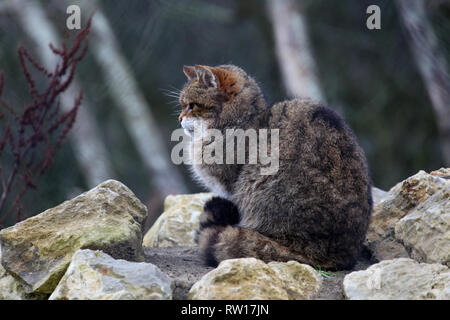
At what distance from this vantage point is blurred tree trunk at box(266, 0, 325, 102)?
32.6 feet

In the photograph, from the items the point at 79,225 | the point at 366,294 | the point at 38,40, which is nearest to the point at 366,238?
the point at 366,294

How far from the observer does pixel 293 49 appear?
10.1m

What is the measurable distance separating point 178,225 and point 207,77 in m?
1.46

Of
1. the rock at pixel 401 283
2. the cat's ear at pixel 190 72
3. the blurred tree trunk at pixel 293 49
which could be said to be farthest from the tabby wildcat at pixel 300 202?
the blurred tree trunk at pixel 293 49

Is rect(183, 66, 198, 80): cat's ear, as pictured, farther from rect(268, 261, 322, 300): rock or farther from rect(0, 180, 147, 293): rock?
rect(268, 261, 322, 300): rock

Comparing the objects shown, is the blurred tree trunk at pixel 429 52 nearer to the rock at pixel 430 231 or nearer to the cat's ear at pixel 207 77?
the cat's ear at pixel 207 77

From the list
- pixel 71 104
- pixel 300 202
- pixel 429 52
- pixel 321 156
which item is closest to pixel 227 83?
pixel 321 156

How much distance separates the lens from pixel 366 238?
4480mm

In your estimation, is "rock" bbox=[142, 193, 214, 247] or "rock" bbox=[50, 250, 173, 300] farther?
"rock" bbox=[142, 193, 214, 247]

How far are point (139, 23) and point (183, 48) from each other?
5.52ft

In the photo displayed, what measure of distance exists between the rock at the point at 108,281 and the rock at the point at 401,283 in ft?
3.53

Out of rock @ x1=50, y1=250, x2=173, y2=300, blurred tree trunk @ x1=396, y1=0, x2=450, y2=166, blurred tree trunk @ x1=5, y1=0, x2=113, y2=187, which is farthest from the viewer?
blurred tree trunk @ x1=5, y1=0, x2=113, y2=187

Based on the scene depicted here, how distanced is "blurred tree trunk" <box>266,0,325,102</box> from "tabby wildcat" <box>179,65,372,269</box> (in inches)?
226

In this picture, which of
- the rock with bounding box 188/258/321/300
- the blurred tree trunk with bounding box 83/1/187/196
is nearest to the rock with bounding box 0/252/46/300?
the rock with bounding box 188/258/321/300
